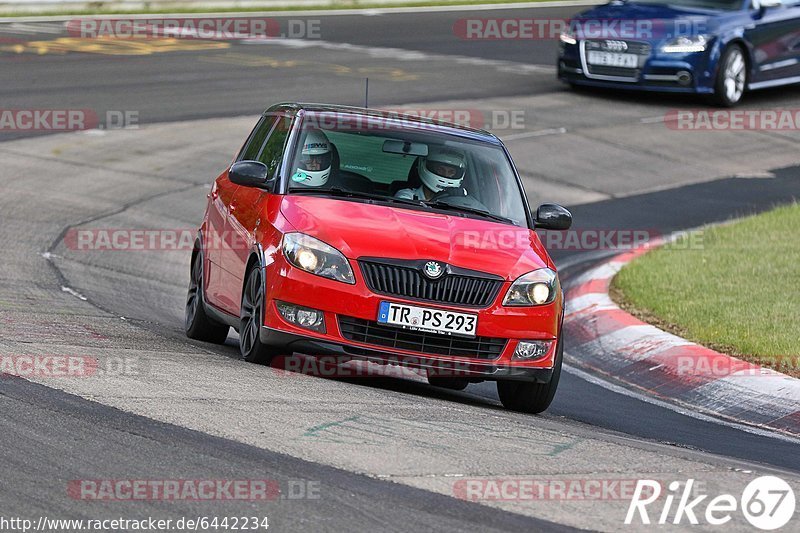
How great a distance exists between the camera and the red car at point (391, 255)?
8.02 m

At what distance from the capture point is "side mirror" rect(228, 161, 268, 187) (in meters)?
8.83

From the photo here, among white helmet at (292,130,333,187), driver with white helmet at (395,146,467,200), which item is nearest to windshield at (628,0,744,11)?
driver with white helmet at (395,146,467,200)

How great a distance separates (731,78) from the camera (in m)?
21.6

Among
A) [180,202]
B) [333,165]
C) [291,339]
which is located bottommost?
[180,202]

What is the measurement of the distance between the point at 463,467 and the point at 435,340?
6.43ft

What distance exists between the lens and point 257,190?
30.0 feet

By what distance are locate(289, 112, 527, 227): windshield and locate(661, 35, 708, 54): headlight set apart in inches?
487

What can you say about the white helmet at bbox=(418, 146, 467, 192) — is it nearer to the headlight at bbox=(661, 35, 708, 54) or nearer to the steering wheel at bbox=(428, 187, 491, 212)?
the steering wheel at bbox=(428, 187, 491, 212)

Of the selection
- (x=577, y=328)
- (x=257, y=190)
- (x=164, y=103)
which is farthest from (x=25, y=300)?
(x=164, y=103)

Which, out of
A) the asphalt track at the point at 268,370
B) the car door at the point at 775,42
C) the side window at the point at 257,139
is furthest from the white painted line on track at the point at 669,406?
the car door at the point at 775,42

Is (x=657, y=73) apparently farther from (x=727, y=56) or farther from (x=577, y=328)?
(x=577, y=328)

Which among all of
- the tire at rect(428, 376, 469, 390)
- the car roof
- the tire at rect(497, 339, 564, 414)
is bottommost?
the tire at rect(428, 376, 469, 390)

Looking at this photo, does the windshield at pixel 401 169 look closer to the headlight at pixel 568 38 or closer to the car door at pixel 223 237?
the car door at pixel 223 237

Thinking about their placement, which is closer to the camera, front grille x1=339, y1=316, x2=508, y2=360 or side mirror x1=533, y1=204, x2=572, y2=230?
front grille x1=339, y1=316, x2=508, y2=360
